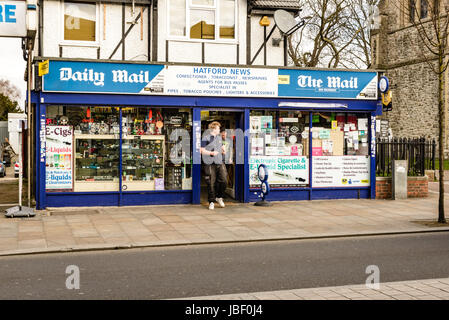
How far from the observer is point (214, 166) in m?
13.6

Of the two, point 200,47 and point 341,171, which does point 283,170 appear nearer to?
point 341,171

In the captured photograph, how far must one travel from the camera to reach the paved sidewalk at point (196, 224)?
9.30 metres

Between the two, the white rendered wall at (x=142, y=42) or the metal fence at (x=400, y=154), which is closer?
the white rendered wall at (x=142, y=42)

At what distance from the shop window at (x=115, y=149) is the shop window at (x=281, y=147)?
183 cm

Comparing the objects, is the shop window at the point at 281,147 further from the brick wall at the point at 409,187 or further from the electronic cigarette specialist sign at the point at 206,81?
the brick wall at the point at 409,187

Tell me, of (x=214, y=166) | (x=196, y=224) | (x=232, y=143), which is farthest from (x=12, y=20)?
(x=232, y=143)

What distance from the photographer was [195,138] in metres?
14.1

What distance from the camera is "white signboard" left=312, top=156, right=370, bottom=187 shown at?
1520 centimetres

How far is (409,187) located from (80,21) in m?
10.2

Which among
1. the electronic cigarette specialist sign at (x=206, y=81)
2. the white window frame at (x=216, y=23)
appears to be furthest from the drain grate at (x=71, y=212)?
the white window frame at (x=216, y=23)

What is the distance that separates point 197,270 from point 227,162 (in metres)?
7.84

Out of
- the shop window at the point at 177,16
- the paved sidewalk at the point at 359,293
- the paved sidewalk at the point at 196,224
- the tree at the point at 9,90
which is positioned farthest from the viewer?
the tree at the point at 9,90
